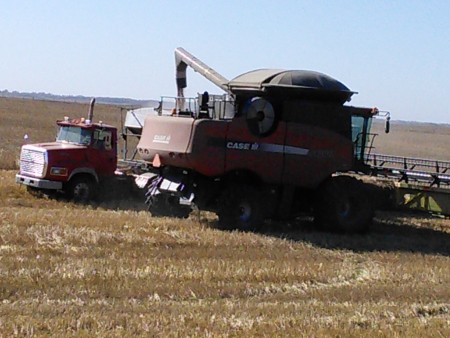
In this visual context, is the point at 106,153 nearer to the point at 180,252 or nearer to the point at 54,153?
the point at 54,153

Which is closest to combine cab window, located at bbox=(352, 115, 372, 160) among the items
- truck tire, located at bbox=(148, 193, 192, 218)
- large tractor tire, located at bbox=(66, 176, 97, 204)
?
truck tire, located at bbox=(148, 193, 192, 218)

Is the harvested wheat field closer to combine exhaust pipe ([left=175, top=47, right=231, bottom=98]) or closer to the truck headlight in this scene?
the truck headlight

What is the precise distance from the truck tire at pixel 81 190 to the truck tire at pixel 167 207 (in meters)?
2.91

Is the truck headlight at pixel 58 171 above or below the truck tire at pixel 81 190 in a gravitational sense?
above

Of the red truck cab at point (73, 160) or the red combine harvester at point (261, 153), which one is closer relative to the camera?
the red combine harvester at point (261, 153)

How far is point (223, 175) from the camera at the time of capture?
57.3ft

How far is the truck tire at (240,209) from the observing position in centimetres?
1747

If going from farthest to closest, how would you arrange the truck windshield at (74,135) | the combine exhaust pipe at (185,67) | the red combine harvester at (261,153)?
1. the truck windshield at (74,135)
2. the combine exhaust pipe at (185,67)
3. the red combine harvester at (261,153)

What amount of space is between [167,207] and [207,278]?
268 inches

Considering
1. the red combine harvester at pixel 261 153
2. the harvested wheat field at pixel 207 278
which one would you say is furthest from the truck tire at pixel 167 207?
the harvested wheat field at pixel 207 278

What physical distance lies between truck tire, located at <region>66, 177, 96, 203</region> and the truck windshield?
0.98 m

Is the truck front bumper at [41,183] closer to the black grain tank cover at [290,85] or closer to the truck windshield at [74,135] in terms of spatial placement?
the truck windshield at [74,135]

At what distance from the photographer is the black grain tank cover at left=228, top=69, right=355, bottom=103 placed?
1770 cm

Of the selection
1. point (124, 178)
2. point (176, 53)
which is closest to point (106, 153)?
point (124, 178)
